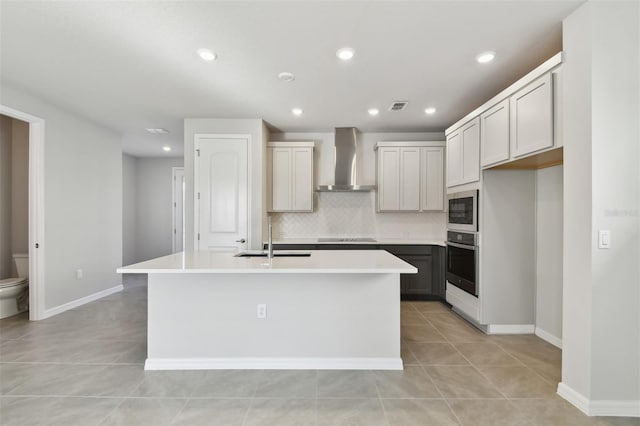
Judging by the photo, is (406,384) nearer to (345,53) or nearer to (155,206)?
(345,53)

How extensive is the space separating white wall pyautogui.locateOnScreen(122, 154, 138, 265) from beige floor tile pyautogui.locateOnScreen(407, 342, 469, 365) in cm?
626

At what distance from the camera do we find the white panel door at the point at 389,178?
14.9ft

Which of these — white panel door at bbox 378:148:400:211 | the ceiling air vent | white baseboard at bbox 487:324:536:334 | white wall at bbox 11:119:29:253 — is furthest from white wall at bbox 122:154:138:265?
white baseboard at bbox 487:324:536:334

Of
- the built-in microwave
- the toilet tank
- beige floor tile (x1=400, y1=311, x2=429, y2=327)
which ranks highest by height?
the built-in microwave

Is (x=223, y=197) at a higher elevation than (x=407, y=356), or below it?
higher

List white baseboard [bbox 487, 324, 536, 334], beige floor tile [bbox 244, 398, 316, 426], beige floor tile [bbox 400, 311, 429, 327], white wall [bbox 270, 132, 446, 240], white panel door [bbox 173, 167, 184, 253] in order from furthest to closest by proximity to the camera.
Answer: white panel door [bbox 173, 167, 184, 253]
white wall [bbox 270, 132, 446, 240]
beige floor tile [bbox 400, 311, 429, 327]
white baseboard [bbox 487, 324, 536, 334]
beige floor tile [bbox 244, 398, 316, 426]

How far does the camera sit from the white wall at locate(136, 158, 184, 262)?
6734 millimetres

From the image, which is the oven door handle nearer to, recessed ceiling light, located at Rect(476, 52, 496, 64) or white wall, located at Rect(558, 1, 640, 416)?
white wall, located at Rect(558, 1, 640, 416)

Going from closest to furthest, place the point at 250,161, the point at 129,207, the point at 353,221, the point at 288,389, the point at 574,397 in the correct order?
the point at 574,397 < the point at 288,389 < the point at 250,161 < the point at 353,221 < the point at 129,207

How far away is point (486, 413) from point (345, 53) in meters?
2.77

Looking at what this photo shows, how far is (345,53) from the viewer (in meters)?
2.44

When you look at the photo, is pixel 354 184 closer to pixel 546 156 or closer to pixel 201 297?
pixel 546 156

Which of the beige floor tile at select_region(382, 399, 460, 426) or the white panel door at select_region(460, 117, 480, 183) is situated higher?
the white panel door at select_region(460, 117, 480, 183)

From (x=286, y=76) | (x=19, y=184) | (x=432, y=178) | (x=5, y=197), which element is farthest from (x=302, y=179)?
(x=5, y=197)
